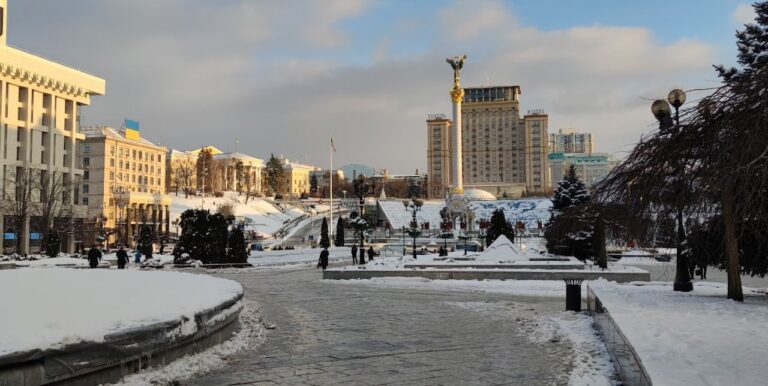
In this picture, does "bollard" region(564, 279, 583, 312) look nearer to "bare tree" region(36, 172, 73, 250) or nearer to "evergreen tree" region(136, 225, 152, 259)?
"evergreen tree" region(136, 225, 152, 259)

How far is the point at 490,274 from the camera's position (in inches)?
1026

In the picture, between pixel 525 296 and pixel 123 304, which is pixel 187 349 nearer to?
pixel 123 304

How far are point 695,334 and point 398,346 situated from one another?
4.69m

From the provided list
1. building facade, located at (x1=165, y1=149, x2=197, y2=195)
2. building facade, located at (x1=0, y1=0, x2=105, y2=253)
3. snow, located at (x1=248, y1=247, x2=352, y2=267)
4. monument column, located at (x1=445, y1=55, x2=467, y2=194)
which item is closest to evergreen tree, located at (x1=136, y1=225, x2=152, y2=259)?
snow, located at (x1=248, y1=247, x2=352, y2=267)

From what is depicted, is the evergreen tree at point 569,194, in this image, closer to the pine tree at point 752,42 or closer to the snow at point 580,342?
the pine tree at point 752,42

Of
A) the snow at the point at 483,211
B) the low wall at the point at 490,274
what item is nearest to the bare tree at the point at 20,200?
the low wall at the point at 490,274

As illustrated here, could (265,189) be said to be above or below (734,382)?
above

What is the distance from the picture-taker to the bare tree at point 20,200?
54000mm

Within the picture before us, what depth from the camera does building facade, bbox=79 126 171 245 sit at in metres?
102

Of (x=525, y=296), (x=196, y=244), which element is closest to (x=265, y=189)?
(x=196, y=244)

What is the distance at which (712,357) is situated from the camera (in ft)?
25.3

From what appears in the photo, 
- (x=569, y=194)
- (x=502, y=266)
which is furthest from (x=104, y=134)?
(x=502, y=266)

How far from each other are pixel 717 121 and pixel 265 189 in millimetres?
167664

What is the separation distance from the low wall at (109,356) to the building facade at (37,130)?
58.2 meters
